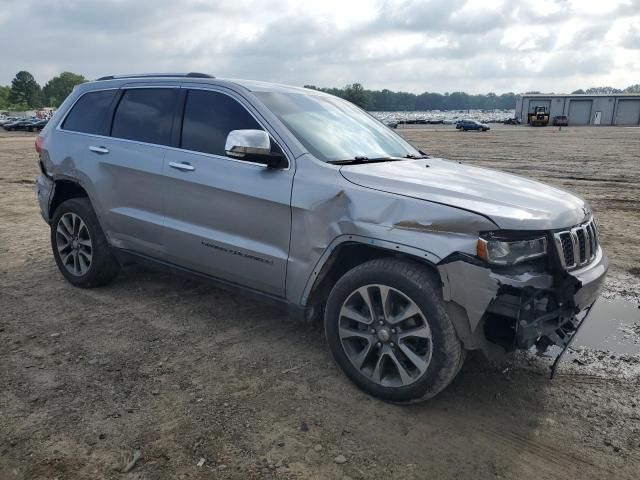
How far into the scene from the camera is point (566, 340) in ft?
10.3

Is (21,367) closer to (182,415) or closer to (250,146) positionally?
(182,415)

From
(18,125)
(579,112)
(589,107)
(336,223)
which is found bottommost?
(18,125)

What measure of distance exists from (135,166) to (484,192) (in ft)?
9.10

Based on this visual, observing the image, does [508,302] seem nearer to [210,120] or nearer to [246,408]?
[246,408]

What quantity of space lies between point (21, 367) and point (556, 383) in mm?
3591

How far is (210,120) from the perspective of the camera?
4059 mm

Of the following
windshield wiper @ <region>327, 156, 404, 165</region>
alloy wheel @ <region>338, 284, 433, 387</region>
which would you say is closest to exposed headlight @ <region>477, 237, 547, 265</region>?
alloy wheel @ <region>338, 284, 433, 387</region>

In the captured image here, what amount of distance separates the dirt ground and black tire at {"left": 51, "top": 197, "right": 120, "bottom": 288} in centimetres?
27

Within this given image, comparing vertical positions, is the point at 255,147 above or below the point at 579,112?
below

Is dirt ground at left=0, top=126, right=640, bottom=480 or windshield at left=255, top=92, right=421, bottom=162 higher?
windshield at left=255, top=92, right=421, bottom=162

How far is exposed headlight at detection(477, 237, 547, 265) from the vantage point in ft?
9.21

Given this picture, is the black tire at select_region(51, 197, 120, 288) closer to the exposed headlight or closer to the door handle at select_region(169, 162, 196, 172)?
the door handle at select_region(169, 162, 196, 172)

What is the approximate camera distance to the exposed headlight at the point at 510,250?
2.81 m

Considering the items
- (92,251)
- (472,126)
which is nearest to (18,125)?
(472,126)
